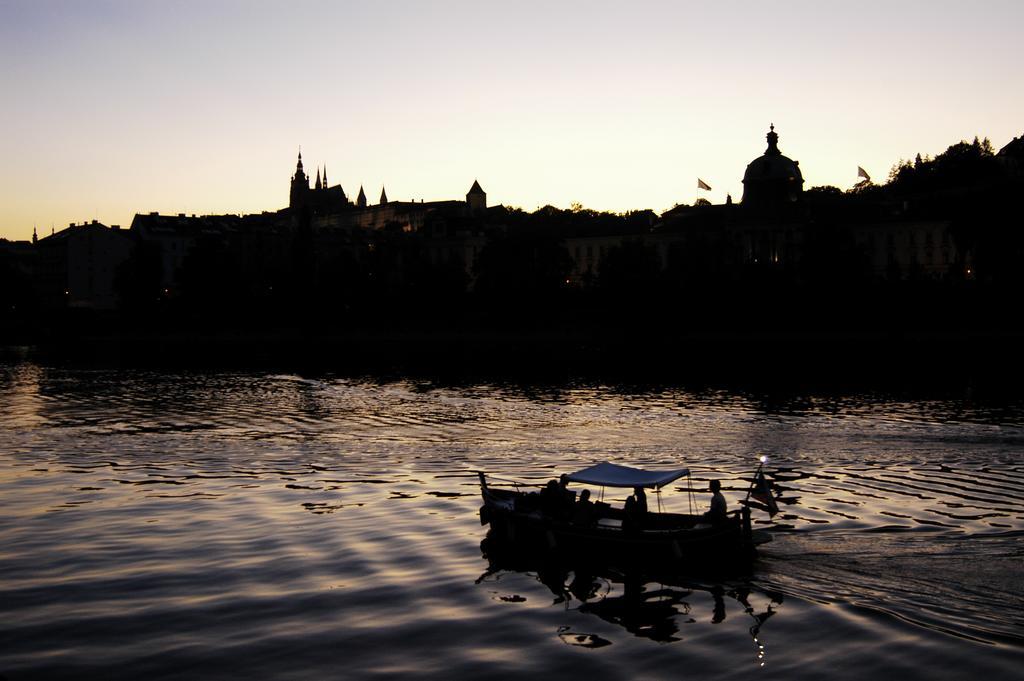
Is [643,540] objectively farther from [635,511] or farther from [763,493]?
[763,493]

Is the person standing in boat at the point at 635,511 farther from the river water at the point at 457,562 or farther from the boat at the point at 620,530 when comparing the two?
the river water at the point at 457,562

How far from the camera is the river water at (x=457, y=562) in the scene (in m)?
26.3

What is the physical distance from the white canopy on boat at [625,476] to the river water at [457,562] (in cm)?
323

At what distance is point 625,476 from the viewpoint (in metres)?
35.6

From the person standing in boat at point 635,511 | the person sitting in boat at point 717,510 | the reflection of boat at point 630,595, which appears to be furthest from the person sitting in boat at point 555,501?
the person sitting in boat at point 717,510

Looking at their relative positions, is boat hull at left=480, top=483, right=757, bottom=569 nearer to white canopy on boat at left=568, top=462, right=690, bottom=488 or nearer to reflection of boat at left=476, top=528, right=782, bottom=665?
reflection of boat at left=476, top=528, right=782, bottom=665

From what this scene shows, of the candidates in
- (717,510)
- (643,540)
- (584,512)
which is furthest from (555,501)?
(717,510)

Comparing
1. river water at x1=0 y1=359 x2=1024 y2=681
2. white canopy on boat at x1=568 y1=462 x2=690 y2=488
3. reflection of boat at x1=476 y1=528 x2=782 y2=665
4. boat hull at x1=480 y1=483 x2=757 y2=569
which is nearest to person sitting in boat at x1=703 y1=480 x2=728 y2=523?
boat hull at x1=480 y1=483 x2=757 y2=569

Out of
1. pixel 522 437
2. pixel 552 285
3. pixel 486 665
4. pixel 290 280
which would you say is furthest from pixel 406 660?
pixel 290 280

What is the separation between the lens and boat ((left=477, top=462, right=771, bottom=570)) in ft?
109

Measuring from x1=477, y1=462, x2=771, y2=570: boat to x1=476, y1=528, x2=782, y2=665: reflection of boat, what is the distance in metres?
0.34

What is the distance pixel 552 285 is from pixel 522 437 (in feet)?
361

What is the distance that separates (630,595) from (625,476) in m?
4.99

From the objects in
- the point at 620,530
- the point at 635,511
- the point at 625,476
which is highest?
the point at 625,476
